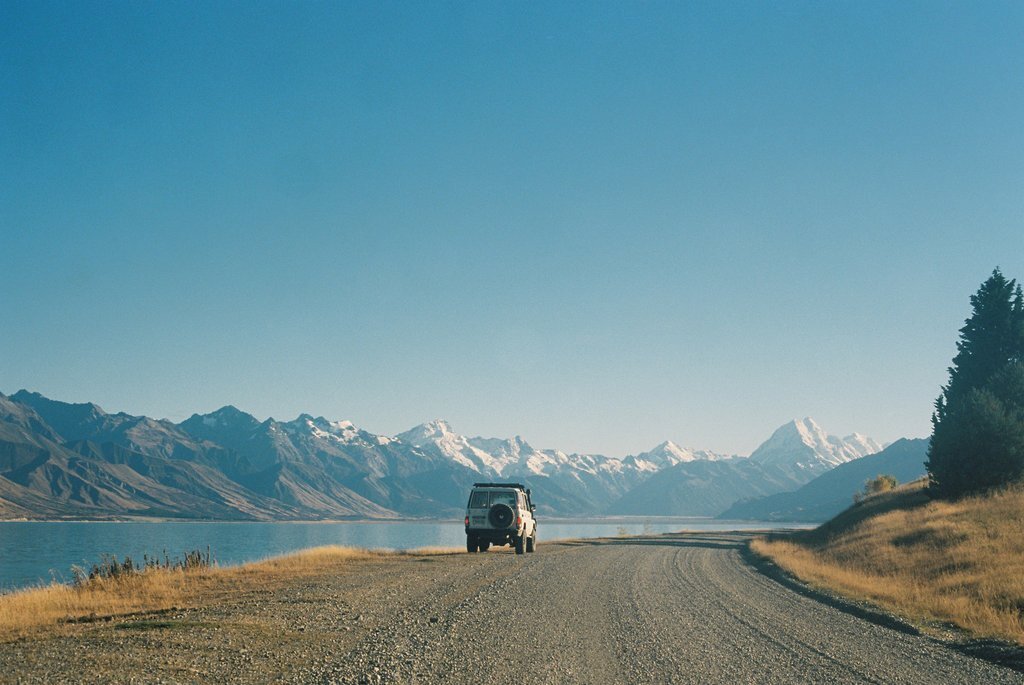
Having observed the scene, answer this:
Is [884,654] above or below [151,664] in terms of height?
below

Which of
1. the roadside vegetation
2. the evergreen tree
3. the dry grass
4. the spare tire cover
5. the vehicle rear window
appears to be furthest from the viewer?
the evergreen tree

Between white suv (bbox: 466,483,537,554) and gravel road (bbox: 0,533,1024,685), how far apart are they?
1555cm

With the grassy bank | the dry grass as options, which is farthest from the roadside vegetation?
the grassy bank

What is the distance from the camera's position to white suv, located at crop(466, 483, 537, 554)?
39125 millimetres

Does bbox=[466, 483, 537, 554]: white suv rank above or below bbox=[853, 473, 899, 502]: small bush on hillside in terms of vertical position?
above

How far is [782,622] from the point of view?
17.8m

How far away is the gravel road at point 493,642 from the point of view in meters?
11.9

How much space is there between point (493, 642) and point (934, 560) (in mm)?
22644

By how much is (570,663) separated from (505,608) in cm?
656

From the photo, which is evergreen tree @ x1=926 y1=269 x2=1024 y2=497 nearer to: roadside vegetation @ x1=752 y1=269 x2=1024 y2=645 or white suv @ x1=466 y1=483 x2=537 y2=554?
roadside vegetation @ x1=752 y1=269 x2=1024 y2=645

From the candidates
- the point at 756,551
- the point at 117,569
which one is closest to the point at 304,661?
the point at 117,569

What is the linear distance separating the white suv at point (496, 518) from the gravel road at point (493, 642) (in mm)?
15546

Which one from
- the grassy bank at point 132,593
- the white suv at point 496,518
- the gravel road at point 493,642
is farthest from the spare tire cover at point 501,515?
the gravel road at point 493,642

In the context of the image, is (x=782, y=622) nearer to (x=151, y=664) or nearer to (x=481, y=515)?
(x=151, y=664)
